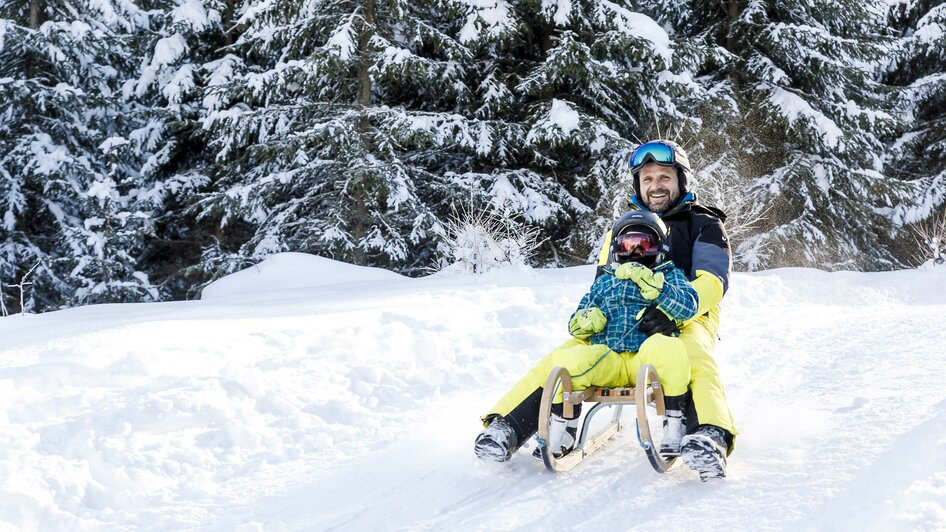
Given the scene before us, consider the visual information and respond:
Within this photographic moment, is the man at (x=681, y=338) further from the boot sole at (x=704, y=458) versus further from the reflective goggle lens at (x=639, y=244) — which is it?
the reflective goggle lens at (x=639, y=244)

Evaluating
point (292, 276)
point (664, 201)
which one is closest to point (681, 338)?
point (664, 201)

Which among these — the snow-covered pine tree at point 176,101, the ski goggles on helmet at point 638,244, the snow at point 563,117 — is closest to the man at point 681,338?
the ski goggles on helmet at point 638,244

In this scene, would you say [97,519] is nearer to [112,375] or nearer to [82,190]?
[112,375]

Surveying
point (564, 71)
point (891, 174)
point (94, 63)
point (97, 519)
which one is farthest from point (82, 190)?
point (891, 174)

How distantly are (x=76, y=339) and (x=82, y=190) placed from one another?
35.3 feet

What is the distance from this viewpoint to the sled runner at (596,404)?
2965 millimetres

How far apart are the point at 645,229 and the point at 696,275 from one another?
0.39 m

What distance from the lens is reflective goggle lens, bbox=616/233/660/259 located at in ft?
11.2

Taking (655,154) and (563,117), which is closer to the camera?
(655,154)

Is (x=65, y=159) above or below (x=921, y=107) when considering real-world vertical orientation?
below

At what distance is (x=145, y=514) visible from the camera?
3021 mm

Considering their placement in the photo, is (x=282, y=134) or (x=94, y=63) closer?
(x=282, y=134)

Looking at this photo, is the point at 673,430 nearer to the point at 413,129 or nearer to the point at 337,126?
the point at 413,129

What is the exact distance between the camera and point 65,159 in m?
13.6
